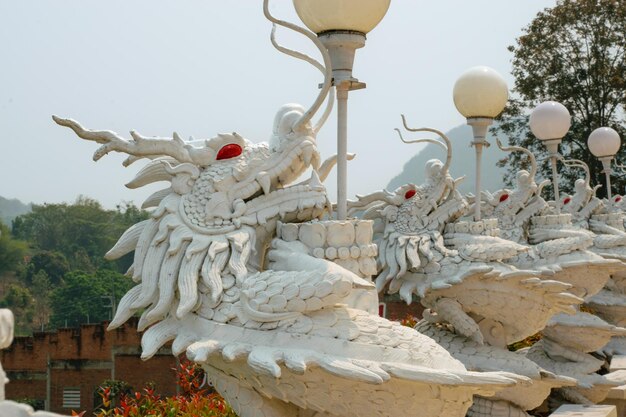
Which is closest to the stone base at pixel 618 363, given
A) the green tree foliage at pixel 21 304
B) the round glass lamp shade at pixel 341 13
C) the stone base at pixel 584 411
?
the stone base at pixel 584 411

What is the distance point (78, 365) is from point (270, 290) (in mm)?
5664

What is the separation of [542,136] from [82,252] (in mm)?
23649

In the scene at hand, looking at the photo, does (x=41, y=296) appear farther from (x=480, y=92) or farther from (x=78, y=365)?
(x=480, y=92)

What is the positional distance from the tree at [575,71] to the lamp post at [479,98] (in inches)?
440

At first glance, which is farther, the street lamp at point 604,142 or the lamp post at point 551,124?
the street lamp at point 604,142

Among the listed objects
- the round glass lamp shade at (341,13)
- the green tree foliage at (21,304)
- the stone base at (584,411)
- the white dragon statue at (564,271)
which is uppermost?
the round glass lamp shade at (341,13)

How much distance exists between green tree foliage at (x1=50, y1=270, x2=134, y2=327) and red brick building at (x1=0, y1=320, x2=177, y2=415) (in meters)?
10.8

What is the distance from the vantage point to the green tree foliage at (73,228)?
30.8 m

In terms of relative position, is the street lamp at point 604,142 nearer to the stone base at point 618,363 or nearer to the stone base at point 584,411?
the stone base at point 618,363

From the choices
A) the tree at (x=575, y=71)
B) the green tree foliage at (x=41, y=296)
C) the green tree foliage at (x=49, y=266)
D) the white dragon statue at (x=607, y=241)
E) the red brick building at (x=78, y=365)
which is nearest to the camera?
the red brick building at (x=78, y=365)

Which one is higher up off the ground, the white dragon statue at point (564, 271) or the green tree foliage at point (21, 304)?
the white dragon statue at point (564, 271)

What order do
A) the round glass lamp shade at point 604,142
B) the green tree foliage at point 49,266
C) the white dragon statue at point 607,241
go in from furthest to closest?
the green tree foliage at point 49,266, the round glass lamp shade at point 604,142, the white dragon statue at point 607,241

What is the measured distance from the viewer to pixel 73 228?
32.9 meters

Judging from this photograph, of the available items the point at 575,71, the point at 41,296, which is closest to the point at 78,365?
the point at 575,71
